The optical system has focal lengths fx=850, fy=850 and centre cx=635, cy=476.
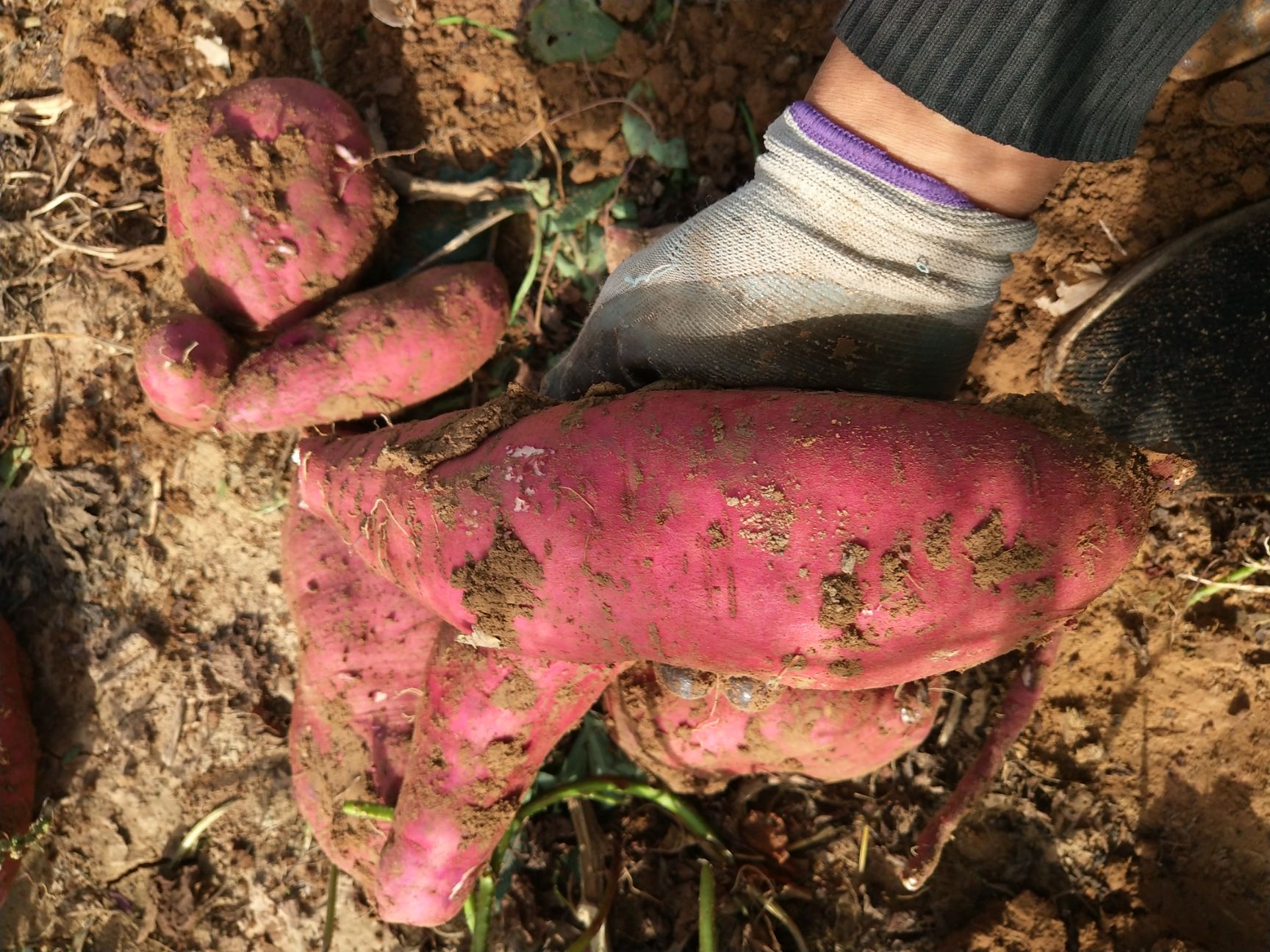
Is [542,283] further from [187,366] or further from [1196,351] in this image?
[1196,351]

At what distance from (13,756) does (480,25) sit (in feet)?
6.11

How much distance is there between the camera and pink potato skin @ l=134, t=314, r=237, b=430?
163 centimetres

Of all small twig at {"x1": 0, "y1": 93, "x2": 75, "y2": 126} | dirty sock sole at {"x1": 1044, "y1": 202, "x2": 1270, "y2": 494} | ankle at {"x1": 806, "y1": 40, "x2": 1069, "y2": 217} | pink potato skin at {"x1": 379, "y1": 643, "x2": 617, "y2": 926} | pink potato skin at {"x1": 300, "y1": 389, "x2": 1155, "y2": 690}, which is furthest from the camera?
small twig at {"x1": 0, "y1": 93, "x2": 75, "y2": 126}

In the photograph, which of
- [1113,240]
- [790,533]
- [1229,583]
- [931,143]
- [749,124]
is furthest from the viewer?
[749,124]

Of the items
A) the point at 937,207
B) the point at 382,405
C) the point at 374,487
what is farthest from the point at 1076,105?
the point at 382,405

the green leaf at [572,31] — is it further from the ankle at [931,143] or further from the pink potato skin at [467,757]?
the pink potato skin at [467,757]

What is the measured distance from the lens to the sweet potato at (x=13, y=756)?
1749 mm

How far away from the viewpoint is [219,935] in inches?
72.4

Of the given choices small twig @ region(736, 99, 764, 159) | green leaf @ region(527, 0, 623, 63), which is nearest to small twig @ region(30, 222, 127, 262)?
green leaf @ region(527, 0, 623, 63)

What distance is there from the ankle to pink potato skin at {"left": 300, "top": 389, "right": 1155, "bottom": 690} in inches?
16.3

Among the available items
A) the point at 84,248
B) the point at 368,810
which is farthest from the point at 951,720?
the point at 84,248

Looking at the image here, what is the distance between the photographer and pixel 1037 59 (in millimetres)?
1112

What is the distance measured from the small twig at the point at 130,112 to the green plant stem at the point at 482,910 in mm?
1695

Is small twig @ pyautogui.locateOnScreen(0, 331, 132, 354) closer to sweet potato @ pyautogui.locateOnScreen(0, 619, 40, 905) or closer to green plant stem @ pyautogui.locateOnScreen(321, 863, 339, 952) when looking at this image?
sweet potato @ pyautogui.locateOnScreen(0, 619, 40, 905)
